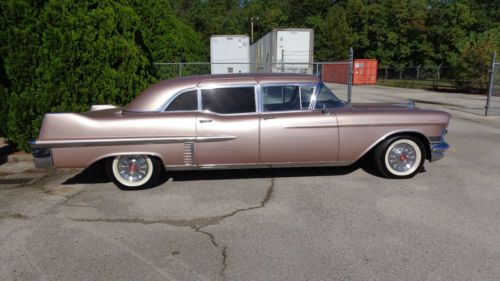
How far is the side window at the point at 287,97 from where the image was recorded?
194 inches

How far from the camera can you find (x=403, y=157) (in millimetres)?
5117

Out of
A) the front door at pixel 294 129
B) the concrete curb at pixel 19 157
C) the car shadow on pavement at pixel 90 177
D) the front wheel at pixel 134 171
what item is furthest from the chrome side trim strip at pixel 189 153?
the concrete curb at pixel 19 157

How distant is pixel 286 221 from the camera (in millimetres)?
3852

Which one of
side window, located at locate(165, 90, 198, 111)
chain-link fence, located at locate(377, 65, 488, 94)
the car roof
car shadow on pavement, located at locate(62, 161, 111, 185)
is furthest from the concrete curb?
A: chain-link fence, located at locate(377, 65, 488, 94)

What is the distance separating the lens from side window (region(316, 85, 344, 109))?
4.99 meters

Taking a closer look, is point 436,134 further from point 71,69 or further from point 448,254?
point 71,69

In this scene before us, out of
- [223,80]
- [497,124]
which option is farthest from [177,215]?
[497,124]

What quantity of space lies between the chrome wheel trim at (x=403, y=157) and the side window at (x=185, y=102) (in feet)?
8.92

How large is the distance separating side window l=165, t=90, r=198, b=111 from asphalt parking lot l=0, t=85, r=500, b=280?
110 cm

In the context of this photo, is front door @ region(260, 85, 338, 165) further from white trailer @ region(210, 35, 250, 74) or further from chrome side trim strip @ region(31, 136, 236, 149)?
white trailer @ region(210, 35, 250, 74)

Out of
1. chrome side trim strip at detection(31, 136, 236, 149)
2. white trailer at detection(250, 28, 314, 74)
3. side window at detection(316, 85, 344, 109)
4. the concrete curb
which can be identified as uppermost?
white trailer at detection(250, 28, 314, 74)

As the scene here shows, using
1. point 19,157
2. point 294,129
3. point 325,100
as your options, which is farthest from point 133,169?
point 19,157

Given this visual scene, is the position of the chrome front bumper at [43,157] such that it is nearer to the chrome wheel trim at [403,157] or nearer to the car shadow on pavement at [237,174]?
the car shadow on pavement at [237,174]

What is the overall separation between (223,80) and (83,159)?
2049 millimetres
